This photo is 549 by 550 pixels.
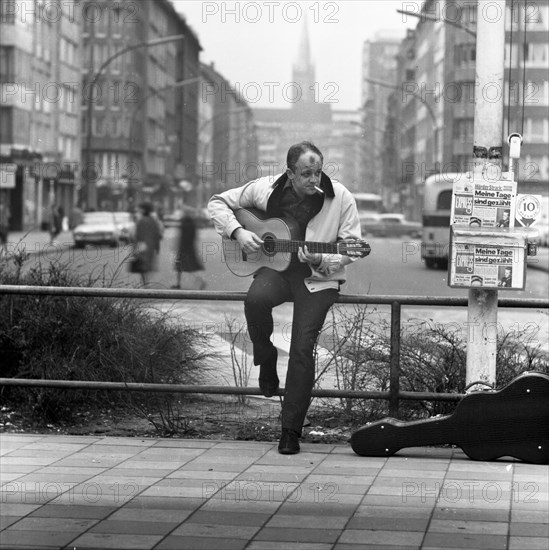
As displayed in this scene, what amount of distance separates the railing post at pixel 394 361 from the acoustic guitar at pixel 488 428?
336 mm

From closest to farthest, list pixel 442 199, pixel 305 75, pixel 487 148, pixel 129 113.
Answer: pixel 487 148 → pixel 305 75 → pixel 442 199 → pixel 129 113

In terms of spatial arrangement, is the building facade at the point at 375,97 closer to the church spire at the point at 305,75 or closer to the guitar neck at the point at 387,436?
the church spire at the point at 305,75

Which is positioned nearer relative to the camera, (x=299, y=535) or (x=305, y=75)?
(x=299, y=535)

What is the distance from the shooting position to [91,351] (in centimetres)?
784

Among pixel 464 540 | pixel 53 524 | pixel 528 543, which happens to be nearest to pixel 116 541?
pixel 53 524

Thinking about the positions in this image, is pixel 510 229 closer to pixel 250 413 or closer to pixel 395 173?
pixel 250 413

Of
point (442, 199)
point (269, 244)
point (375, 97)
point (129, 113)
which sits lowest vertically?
point (269, 244)

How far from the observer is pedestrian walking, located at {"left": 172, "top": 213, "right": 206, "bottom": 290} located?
37.2ft

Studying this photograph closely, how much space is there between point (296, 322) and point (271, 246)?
0.41m

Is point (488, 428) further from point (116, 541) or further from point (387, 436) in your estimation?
point (116, 541)

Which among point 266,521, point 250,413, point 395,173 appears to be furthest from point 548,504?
point 395,173

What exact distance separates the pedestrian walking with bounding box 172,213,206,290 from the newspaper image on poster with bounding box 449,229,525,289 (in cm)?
384

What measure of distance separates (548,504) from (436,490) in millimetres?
514

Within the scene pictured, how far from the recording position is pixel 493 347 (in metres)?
7.32
